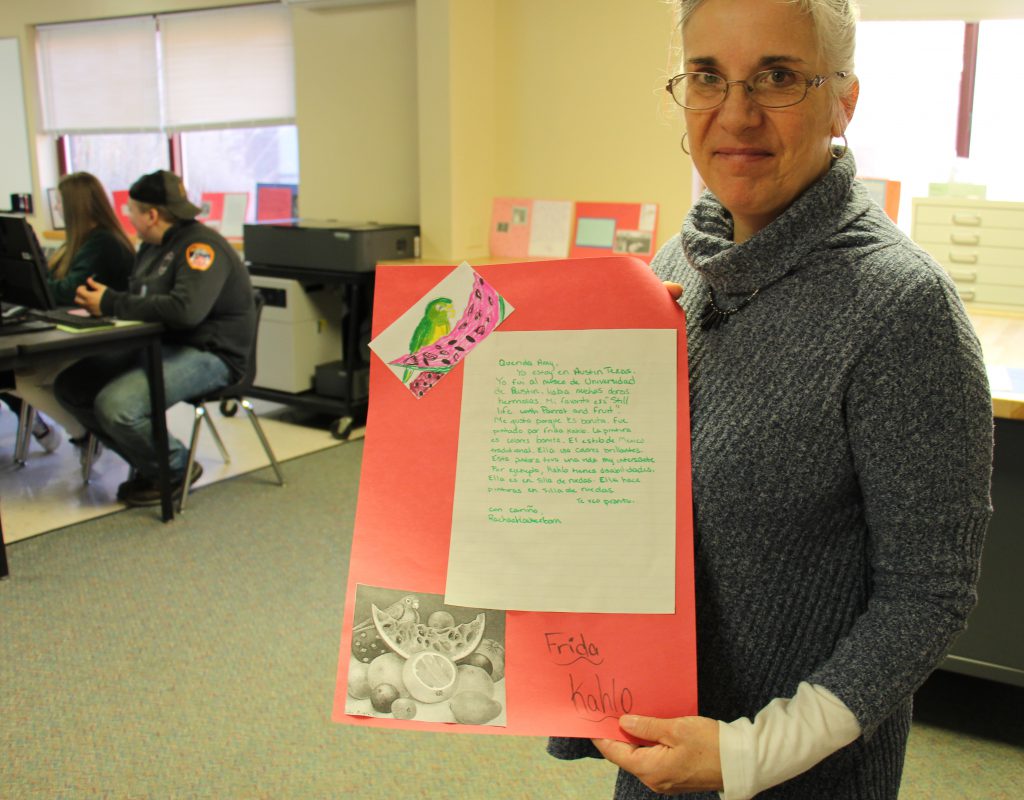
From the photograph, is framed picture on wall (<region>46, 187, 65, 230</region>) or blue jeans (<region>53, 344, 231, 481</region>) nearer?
blue jeans (<region>53, 344, 231, 481</region>)

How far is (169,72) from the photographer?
5809mm

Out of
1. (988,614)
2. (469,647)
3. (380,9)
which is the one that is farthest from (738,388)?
(380,9)

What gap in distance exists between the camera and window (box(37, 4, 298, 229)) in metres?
5.44

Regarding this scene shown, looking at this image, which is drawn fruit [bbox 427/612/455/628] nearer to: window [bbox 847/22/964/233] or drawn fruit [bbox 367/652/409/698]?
drawn fruit [bbox 367/652/409/698]

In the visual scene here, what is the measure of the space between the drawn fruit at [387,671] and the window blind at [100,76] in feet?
19.5

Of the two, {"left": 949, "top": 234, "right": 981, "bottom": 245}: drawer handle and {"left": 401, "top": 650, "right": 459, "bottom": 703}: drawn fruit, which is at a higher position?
{"left": 949, "top": 234, "right": 981, "bottom": 245}: drawer handle

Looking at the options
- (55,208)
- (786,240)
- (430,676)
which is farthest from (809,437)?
(55,208)

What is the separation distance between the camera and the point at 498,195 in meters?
4.68

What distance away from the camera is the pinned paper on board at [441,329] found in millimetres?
806

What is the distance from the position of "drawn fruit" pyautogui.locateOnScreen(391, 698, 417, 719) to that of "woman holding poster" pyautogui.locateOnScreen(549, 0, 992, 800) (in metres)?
0.17

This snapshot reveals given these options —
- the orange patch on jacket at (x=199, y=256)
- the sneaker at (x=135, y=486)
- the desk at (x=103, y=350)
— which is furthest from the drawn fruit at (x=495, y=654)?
the sneaker at (x=135, y=486)

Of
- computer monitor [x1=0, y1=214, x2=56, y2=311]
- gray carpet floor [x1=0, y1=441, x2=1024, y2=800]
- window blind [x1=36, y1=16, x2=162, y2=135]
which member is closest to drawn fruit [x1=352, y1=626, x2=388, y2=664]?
gray carpet floor [x1=0, y1=441, x2=1024, y2=800]

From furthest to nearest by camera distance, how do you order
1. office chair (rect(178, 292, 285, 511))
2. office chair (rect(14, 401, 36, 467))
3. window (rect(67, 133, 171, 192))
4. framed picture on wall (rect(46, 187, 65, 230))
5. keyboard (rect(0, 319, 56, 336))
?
framed picture on wall (rect(46, 187, 65, 230)), window (rect(67, 133, 171, 192)), office chair (rect(14, 401, 36, 467)), office chair (rect(178, 292, 285, 511)), keyboard (rect(0, 319, 56, 336))

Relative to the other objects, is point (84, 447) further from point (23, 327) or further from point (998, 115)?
point (998, 115)
